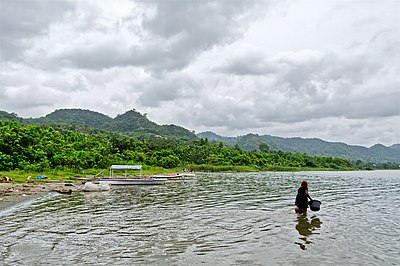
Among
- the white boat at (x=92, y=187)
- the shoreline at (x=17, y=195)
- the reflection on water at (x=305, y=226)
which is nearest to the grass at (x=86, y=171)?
the shoreline at (x=17, y=195)

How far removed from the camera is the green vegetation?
2651 inches

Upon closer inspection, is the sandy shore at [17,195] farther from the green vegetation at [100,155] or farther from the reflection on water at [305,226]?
the reflection on water at [305,226]

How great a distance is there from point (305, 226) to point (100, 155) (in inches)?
2805

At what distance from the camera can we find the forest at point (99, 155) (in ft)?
221

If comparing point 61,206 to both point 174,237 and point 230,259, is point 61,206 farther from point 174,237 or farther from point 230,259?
point 230,259

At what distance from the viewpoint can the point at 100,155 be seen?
279 feet

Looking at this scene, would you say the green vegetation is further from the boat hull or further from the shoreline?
the shoreline

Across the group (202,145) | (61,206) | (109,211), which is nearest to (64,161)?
(61,206)

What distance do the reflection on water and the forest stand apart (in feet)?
176

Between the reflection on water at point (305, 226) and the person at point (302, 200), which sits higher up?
the person at point (302, 200)

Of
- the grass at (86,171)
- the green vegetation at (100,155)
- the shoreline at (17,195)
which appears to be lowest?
the shoreline at (17,195)

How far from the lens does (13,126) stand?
76.3m

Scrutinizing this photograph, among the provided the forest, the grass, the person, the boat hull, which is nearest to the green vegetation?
the forest

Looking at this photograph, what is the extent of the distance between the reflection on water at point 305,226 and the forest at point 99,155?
53746mm
